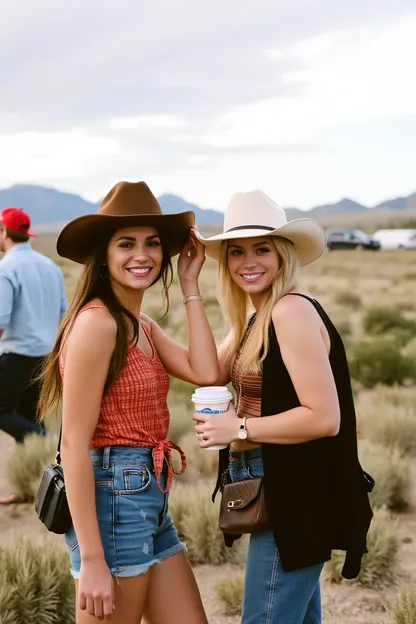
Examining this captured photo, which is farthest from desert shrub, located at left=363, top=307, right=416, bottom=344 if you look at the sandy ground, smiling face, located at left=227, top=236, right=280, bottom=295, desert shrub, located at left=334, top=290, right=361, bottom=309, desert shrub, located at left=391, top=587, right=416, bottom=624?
smiling face, located at left=227, top=236, right=280, bottom=295

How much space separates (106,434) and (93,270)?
59 cm

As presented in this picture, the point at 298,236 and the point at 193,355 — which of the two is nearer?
the point at 298,236

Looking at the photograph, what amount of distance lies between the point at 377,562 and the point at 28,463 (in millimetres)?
3352

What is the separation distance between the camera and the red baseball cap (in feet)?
21.5

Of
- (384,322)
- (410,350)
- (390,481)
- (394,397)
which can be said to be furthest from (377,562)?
(384,322)

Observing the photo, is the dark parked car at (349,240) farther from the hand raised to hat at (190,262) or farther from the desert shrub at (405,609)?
the hand raised to hat at (190,262)

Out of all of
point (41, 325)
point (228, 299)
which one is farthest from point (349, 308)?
point (228, 299)

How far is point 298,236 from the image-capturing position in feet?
10.1

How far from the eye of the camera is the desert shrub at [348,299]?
913 inches

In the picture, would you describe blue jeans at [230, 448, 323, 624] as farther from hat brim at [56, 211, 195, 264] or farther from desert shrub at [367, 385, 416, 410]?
desert shrub at [367, 385, 416, 410]

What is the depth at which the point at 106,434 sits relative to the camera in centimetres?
277

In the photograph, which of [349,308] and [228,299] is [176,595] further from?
[349,308]

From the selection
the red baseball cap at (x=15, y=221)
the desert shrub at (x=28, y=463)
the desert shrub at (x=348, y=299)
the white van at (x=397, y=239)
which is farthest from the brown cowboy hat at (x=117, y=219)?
the white van at (x=397, y=239)

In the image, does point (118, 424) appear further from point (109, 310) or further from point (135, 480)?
point (109, 310)
